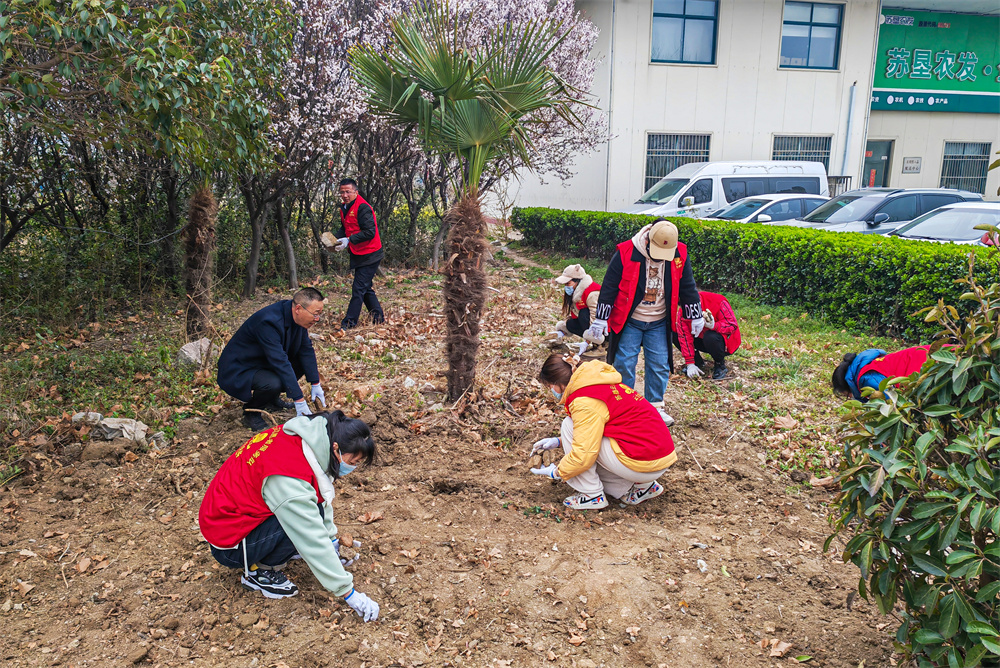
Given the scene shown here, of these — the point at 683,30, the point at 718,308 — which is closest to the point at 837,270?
the point at 718,308

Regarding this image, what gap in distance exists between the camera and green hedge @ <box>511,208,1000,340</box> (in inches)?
277

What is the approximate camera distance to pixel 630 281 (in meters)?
4.94

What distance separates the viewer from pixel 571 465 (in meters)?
3.86

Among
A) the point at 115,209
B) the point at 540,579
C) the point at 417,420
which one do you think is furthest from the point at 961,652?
the point at 115,209

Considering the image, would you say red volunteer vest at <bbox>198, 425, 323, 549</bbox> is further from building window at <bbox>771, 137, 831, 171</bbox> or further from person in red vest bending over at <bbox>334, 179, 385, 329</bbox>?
building window at <bbox>771, 137, 831, 171</bbox>

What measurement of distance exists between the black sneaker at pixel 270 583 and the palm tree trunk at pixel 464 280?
7.62 feet

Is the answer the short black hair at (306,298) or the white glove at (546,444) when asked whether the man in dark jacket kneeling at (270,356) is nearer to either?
the short black hair at (306,298)

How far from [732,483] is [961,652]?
2274mm

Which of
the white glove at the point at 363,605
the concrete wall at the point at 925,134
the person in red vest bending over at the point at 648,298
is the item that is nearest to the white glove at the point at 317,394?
the person in red vest bending over at the point at 648,298

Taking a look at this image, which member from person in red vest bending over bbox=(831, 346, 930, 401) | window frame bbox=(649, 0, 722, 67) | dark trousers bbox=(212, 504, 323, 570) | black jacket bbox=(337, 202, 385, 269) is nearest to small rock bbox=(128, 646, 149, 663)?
dark trousers bbox=(212, 504, 323, 570)

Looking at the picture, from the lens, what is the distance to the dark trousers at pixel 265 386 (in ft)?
16.0

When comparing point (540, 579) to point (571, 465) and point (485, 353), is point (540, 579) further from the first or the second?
point (485, 353)

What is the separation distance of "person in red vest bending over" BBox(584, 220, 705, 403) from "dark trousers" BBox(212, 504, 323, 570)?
106 inches

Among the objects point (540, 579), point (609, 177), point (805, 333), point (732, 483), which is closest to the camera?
point (540, 579)
